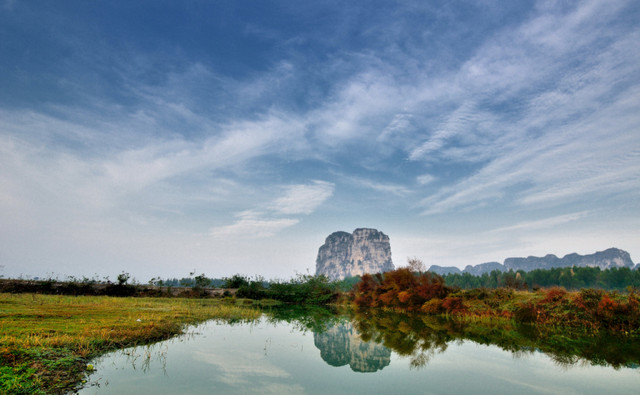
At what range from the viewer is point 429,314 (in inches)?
1277

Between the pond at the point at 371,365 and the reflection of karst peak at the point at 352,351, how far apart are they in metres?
0.04

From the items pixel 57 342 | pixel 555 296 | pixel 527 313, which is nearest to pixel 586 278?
pixel 555 296

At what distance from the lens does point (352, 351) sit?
15.6 m

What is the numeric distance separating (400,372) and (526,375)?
431cm

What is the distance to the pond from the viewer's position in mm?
9797

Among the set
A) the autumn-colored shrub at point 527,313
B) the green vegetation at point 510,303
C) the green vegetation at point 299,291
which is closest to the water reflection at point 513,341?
the autumn-colored shrub at point 527,313

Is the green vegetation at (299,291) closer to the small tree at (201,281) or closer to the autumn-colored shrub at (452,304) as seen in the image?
the small tree at (201,281)

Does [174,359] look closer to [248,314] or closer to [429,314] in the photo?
[248,314]

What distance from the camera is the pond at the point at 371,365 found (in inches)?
386

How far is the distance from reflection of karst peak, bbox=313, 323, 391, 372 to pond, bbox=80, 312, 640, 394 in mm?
44

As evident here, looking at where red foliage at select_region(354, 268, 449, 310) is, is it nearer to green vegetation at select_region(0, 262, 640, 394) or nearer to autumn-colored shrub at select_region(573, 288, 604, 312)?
green vegetation at select_region(0, 262, 640, 394)

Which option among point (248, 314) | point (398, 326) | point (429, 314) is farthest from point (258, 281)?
point (398, 326)

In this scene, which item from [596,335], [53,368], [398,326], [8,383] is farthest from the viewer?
[398,326]

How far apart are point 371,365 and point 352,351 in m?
2.77
